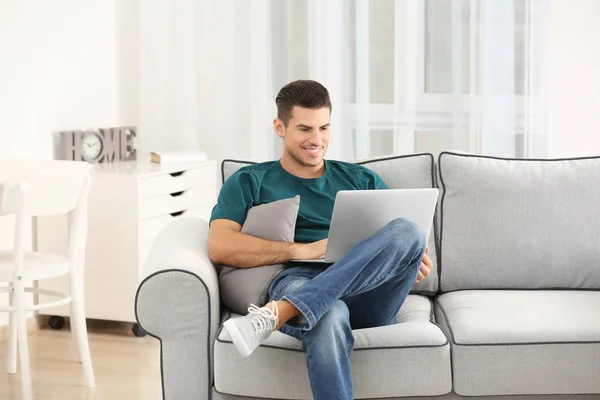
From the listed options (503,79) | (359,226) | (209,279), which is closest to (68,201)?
(209,279)

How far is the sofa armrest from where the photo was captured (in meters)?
2.71

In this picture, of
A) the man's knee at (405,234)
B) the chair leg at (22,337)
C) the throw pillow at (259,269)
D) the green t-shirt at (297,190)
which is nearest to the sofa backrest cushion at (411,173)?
the green t-shirt at (297,190)

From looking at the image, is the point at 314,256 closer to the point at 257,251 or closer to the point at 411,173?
the point at 257,251

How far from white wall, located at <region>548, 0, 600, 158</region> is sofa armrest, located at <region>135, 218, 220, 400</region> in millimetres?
2372

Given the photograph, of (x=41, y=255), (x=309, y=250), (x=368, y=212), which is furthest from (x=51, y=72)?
(x=368, y=212)

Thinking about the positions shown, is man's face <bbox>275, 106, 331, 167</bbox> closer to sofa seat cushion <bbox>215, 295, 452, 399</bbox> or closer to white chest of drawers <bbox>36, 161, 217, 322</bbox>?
sofa seat cushion <bbox>215, 295, 452, 399</bbox>

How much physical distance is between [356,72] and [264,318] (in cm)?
241

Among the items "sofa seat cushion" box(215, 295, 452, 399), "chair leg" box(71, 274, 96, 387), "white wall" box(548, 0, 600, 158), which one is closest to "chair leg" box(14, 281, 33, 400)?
"chair leg" box(71, 274, 96, 387)

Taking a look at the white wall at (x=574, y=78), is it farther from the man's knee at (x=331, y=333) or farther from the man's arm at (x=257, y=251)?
the man's knee at (x=331, y=333)

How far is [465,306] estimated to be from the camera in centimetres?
303

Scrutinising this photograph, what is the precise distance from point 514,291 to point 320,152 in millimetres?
795

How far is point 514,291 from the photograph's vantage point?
127 inches

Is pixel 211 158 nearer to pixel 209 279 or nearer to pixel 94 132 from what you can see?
pixel 94 132

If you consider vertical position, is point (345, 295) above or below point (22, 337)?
above
